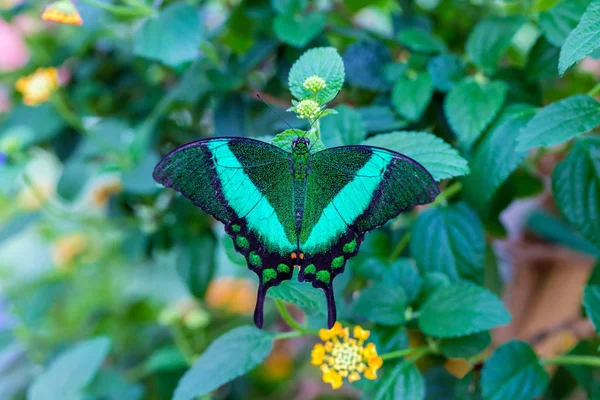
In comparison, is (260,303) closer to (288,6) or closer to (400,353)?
(400,353)

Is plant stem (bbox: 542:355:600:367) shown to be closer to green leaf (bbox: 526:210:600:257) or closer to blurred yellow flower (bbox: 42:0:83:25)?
green leaf (bbox: 526:210:600:257)

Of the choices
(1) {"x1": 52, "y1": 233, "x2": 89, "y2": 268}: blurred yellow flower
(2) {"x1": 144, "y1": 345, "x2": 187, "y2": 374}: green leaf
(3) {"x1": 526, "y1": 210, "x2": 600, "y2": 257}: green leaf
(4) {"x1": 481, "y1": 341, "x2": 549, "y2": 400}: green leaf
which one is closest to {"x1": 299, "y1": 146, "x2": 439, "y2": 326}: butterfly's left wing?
(4) {"x1": 481, "y1": 341, "x2": 549, "y2": 400}: green leaf

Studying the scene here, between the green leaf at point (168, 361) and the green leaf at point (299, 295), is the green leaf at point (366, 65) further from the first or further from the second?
the green leaf at point (168, 361)

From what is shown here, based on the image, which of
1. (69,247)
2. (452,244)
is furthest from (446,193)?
(69,247)

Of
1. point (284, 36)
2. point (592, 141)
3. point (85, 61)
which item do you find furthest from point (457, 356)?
point (85, 61)

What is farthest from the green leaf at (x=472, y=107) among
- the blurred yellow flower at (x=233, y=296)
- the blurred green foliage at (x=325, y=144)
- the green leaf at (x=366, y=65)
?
the blurred yellow flower at (x=233, y=296)
